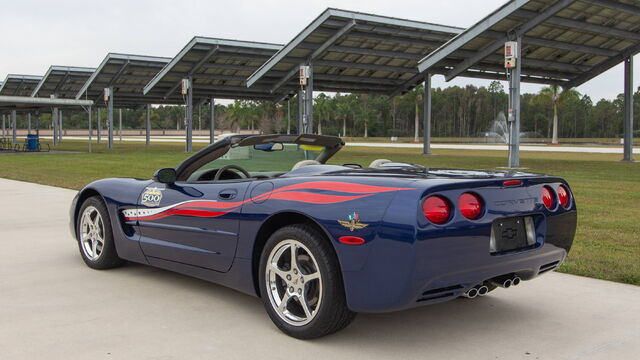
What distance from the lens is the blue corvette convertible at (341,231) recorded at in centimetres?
312

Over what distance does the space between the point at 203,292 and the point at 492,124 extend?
10145cm

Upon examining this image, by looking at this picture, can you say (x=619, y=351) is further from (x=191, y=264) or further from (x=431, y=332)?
(x=191, y=264)

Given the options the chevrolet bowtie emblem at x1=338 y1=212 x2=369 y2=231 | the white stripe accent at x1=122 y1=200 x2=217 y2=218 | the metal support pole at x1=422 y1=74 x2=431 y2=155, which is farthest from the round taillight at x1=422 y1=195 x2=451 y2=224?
the metal support pole at x1=422 y1=74 x2=431 y2=155

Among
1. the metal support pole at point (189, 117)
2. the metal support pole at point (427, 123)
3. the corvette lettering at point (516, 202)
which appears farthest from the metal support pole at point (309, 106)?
the corvette lettering at point (516, 202)

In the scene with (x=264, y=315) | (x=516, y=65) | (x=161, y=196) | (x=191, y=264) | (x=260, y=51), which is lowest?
Result: (x=264, y=315)

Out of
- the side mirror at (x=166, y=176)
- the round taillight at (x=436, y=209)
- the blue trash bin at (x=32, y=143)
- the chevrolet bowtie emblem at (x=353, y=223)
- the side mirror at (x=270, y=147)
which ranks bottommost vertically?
the chevrolet bowtie emblem at (x=353, y=223)

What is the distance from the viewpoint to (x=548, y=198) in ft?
12.5

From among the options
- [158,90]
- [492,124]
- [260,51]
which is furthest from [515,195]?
[492,124]

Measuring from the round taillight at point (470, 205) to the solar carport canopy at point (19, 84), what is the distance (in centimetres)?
4747

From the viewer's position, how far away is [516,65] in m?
18.6

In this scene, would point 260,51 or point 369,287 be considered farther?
point 260,51

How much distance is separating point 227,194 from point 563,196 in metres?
2.14

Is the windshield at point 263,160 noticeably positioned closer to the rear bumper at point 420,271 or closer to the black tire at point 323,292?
the black tire at point 323,292

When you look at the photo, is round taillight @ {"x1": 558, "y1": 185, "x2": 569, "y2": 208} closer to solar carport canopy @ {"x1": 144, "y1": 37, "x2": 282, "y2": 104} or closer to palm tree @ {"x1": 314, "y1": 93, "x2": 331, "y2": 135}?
solar carport canopy @ {"x1": 144, "y1": 37, "x2": 282, "y2": 104}
